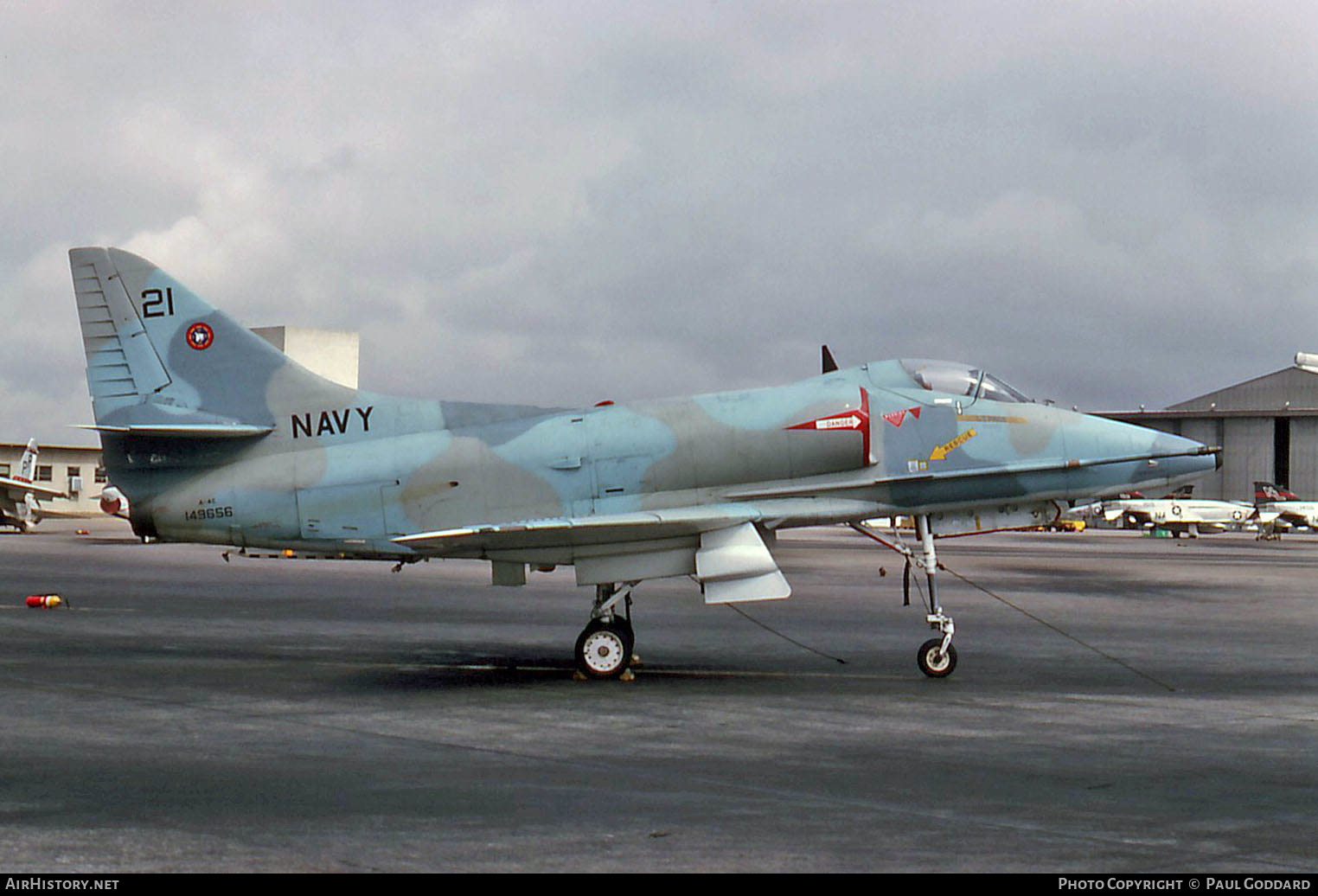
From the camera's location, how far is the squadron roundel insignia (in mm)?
15781

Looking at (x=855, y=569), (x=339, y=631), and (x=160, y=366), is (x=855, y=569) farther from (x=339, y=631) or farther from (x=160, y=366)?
(x=160, y=366)

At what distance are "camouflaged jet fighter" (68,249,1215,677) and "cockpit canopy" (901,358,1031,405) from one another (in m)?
0.02

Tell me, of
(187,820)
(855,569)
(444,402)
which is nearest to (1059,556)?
(855,569)

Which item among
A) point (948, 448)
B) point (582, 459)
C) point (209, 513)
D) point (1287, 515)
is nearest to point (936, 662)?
point (948, 448)

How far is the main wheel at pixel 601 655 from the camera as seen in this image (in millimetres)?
14477

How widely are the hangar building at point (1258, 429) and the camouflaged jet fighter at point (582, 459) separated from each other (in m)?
94.6

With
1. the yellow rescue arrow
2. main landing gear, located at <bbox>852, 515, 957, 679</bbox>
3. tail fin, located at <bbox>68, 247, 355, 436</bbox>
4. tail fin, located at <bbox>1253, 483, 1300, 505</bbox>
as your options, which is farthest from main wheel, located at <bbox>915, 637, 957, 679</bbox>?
tail fin, located at <bbox>1253, 483, 1300, 505</bbox>

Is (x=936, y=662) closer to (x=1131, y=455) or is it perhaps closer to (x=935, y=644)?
(x=935, y=644)

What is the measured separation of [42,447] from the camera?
116125mm

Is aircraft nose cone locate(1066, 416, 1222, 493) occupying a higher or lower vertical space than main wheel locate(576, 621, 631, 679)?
higher

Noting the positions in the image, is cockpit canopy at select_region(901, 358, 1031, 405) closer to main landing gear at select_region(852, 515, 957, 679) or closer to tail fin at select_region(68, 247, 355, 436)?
main landing gear at select_region(852, 515, 957, 679)

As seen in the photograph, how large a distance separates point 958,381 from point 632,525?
449 cm

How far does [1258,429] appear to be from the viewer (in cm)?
10594

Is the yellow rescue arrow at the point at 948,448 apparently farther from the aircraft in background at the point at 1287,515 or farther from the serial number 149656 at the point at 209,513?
the aircraft in background at the point at 1287,515
